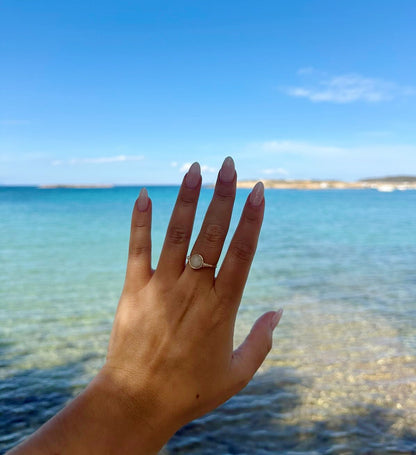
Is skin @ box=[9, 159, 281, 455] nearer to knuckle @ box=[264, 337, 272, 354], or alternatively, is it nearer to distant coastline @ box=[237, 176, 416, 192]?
knuckle @ box=[264, 337, 272, 354]

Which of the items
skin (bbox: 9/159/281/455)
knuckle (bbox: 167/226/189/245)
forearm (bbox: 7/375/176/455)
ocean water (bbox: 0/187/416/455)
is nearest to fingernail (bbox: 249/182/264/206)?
skin (bbox: 9/159/281/455)

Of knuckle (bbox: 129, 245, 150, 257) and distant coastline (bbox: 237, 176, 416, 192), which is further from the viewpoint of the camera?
distant coastline (bbox: 237, 176, 416, 192)

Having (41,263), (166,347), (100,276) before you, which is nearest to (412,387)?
(166,347)

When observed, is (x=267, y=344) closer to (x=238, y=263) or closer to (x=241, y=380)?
(x=241, y=380)

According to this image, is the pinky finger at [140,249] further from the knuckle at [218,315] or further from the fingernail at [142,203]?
the knuckle at [218,315]

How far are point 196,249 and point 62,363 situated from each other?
4.22 meters

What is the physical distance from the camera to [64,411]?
55.5 inches

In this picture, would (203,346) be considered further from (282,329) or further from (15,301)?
(15,301)

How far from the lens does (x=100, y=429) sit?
1384 mm

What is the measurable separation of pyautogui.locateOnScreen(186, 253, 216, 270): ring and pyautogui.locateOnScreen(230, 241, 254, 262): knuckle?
0.35 feet

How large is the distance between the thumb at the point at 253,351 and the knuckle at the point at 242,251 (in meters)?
0.37

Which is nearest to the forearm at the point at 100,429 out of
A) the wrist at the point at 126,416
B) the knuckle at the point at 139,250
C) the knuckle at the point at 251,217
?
the wrist at the point at 126,416

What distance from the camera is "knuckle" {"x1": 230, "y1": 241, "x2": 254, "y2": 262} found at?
1.68m

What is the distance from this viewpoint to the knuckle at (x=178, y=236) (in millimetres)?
1693
